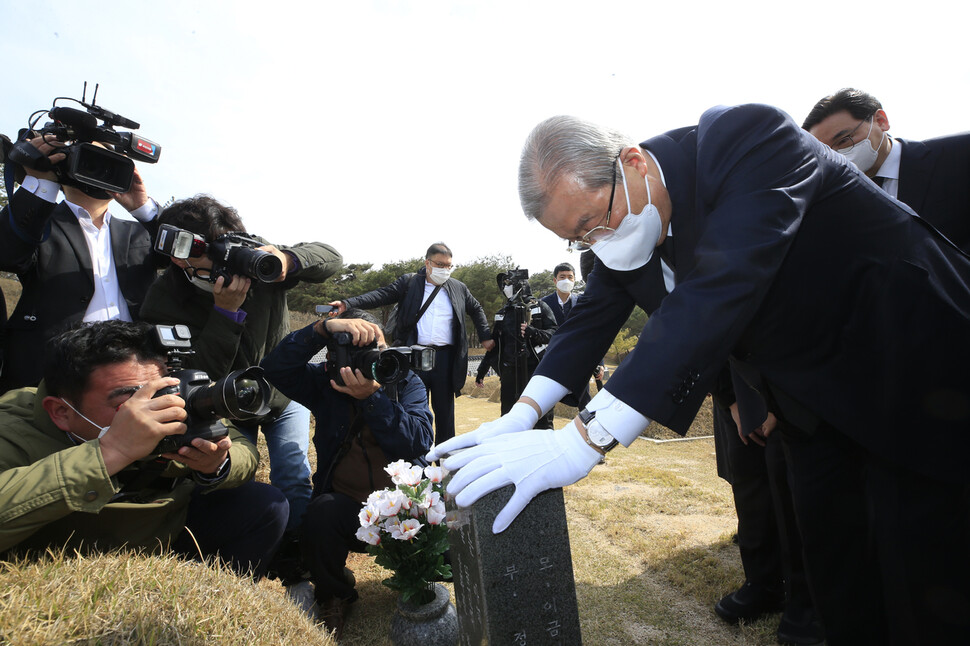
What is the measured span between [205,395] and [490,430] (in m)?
1.05

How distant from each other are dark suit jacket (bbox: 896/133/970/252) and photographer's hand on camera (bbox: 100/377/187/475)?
10.8 ft

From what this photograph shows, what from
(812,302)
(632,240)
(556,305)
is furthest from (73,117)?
(556,305)

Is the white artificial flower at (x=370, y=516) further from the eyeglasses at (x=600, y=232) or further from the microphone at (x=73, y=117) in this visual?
the microphone at (x=73, y=117)

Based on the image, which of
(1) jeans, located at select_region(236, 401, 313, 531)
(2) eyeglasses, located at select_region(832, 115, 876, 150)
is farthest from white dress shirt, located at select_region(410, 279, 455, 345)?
(2) eyeglasses, located at select_region(832, 115, 876, 150)

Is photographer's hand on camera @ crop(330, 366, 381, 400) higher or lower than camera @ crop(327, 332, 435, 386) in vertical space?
lower

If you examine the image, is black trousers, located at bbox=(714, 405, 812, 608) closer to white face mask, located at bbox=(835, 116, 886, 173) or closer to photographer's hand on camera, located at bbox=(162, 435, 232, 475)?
white face mask, located at bbox=(835, 116, 886, 173)

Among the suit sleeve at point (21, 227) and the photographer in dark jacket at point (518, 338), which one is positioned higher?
the suit sleeve at point (21, 227)

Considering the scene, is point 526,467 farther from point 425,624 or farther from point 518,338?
point 518,338

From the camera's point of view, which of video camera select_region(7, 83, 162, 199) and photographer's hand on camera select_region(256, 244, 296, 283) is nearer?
video camera select_region(7, 83, 162, 199)

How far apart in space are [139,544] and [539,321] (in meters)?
4.44

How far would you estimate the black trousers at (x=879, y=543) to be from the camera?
1.39m

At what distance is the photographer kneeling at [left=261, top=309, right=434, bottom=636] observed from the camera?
2.61 meters

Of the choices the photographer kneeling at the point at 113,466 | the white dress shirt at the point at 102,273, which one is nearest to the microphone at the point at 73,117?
the white dress shirt at the point at 102,273

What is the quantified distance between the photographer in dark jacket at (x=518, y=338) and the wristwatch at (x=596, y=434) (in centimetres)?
412
